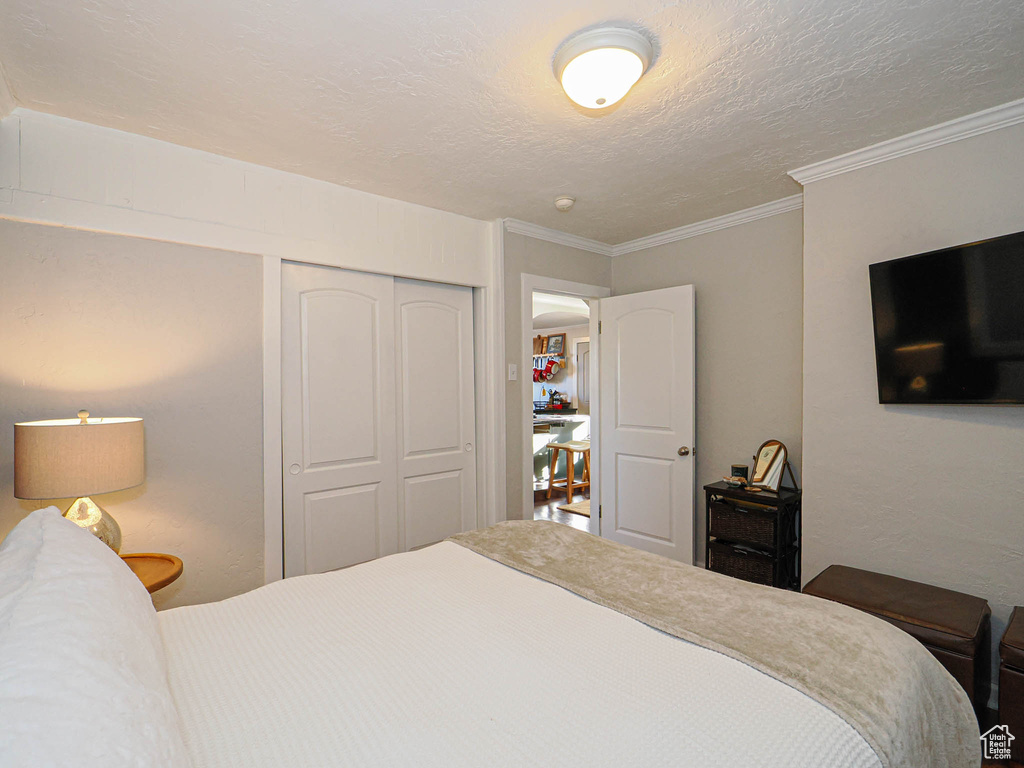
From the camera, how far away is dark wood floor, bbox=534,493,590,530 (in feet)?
15.6

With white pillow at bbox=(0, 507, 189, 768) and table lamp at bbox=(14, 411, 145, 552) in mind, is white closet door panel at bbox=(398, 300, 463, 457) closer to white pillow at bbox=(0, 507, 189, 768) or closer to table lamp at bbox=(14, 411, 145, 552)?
table lamp at bbox=(14, 411, 145, 552)

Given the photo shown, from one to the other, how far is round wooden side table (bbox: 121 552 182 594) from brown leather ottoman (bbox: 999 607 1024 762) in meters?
3.02

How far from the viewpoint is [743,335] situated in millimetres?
3285

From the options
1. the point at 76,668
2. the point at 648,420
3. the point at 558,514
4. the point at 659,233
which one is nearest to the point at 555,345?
the point at 558,514

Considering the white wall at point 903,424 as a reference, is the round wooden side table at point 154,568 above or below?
below

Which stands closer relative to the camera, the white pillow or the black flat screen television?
the white pillow

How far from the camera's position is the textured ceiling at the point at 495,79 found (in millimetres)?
1483

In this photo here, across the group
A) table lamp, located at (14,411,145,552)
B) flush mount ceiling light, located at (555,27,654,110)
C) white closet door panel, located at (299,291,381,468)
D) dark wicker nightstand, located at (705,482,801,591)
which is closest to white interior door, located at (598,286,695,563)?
dark wicker nightstand, located at (705,482,801,591)

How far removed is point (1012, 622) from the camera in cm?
185

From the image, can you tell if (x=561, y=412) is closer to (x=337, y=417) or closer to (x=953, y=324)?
(x=337, y=417)

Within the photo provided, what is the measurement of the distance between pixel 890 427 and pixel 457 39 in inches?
97.6

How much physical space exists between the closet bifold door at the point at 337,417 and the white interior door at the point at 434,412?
9 centimetres

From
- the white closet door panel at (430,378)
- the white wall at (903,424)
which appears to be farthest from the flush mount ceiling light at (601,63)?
the white closet door panel at (430,378)

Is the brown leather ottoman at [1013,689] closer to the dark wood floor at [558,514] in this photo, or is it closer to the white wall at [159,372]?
the dark wood floor at [558,514]
